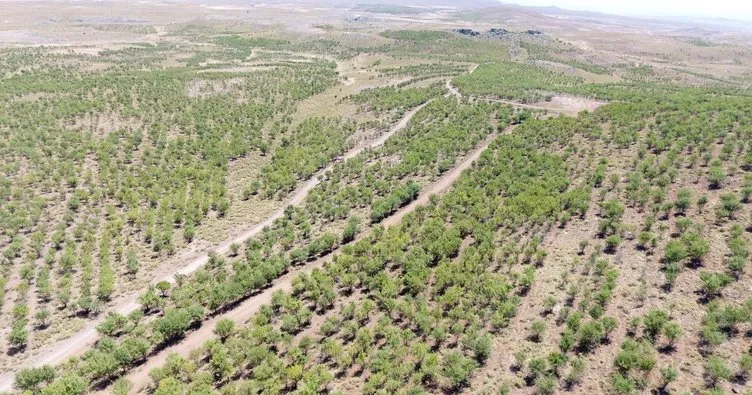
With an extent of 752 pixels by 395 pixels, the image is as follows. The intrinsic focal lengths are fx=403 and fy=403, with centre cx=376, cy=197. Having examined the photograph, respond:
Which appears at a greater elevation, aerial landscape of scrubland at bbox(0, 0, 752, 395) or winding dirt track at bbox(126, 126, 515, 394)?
aerial landscape of scrubland at bbox(0, 0, 752, 395)

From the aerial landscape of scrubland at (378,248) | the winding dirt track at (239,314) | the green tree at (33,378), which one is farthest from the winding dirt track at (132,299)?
the winding dirt track at (239,314)

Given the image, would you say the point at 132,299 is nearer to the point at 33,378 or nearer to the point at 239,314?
the point at 33,378

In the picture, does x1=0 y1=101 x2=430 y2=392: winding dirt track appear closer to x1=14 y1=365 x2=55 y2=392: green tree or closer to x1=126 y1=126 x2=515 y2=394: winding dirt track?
x1=14 y1=365 x2=55 y2=392: green tree

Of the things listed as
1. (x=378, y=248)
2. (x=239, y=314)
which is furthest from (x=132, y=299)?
(x=378, y=248)

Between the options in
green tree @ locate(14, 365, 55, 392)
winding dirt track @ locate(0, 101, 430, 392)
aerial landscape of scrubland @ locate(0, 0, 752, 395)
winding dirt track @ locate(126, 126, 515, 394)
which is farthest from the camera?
winding dirt track @ locate(0, 101, 430, 392)

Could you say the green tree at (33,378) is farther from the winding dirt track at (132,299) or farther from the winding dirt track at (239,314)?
the winding dirt track at (239,314)

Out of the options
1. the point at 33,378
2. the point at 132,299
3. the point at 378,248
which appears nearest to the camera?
the point at 33,378

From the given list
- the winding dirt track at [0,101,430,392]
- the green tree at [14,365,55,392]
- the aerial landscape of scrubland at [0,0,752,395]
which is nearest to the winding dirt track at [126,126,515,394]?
the aerial landscape of scrubland at [0,0,752,395]
